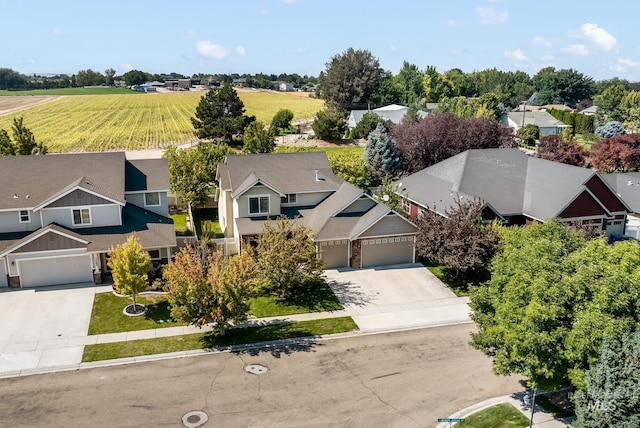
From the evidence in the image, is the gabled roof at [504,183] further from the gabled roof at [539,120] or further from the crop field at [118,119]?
the gabled roof at [539,120]

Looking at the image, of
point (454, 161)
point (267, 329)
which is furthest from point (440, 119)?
point (267, 329)

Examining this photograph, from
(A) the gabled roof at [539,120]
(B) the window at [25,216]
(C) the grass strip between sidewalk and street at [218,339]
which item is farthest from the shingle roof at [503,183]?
(A) the gabled roof at [539,120]

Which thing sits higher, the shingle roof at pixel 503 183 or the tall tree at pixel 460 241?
the shingle roof at pixel 503 183

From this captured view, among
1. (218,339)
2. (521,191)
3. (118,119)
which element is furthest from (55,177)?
(118,119)

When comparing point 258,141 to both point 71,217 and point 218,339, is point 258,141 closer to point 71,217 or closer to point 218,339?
point 71,217

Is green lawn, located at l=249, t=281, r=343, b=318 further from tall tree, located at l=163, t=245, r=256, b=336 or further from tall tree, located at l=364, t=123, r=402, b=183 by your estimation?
tall tree, located at l=364, t=123, r=402, b=183
